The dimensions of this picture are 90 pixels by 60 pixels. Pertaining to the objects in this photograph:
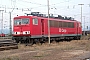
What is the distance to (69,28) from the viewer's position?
1512 inches

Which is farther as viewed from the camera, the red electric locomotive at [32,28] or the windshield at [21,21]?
the windshield at [21,21]

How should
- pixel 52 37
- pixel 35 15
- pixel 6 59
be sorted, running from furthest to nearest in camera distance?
1. pixel 52 37
2. pixel 35 15
3. pixel 6 59

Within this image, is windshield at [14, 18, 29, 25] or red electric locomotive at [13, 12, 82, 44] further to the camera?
windshield at [14, 18, 29, 25]

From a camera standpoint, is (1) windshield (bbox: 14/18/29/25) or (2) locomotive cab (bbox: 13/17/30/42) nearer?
(2) locomotive cab (bbox: 13/17/30/42)

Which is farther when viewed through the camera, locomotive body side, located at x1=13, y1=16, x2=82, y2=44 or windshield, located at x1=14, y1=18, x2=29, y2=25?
windshield, located at x1=14, y1=18, x2=29, y2=25

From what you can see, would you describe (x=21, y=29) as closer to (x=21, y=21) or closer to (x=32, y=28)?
(x=21, y=21)

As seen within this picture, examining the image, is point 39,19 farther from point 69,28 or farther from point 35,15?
point 69,28

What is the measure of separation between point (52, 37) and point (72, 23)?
8.18m

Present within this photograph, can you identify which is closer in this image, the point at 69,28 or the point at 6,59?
the point at 6,59

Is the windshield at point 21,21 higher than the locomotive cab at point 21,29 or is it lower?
higher

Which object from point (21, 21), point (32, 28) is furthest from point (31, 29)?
point (21, 21)

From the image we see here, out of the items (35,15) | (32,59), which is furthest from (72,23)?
(32,59)

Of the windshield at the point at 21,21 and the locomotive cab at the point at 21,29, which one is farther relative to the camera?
the windshield at the point at 21,21

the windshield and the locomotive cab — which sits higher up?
the windshield
